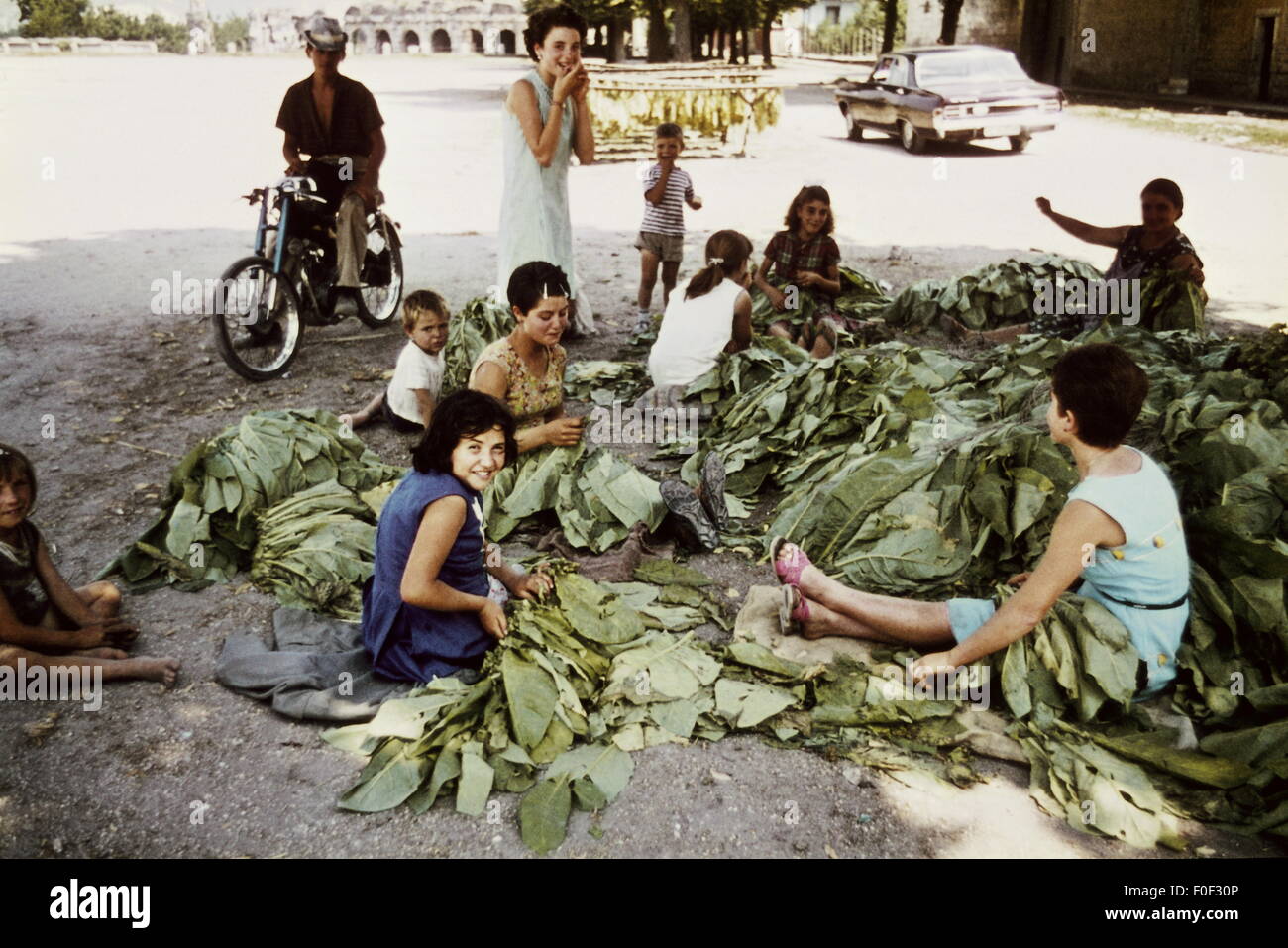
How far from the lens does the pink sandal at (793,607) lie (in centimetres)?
388

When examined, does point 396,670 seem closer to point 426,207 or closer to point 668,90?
point 426,207

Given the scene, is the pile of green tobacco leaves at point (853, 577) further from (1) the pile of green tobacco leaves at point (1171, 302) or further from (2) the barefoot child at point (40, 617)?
(1) the pile of green tobacco leaves at point (1171, 302)

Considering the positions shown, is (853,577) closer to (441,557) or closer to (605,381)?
(441,557)

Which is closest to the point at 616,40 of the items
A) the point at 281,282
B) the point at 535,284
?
the point at 281,282

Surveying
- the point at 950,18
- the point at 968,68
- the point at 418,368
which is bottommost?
the point at 418,368

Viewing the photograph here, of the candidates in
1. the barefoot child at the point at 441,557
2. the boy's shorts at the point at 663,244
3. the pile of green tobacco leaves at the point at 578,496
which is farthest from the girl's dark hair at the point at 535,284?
the boy's shorts at the point at 663,244

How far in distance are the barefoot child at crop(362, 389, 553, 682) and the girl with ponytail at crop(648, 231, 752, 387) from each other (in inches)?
108

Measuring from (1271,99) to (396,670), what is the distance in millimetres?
28908

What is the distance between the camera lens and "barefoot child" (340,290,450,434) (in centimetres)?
573

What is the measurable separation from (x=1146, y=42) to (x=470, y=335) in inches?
1166

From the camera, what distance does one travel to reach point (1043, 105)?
59.4 feet

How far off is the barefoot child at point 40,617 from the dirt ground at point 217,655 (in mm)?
99

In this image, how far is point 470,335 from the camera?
661cm

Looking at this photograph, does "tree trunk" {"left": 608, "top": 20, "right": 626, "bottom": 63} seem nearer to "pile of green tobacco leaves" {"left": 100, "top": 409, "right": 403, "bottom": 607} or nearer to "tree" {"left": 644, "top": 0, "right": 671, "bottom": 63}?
"tree" {"left": 644, "top": 0, "right": 671, "bottom": 63}
